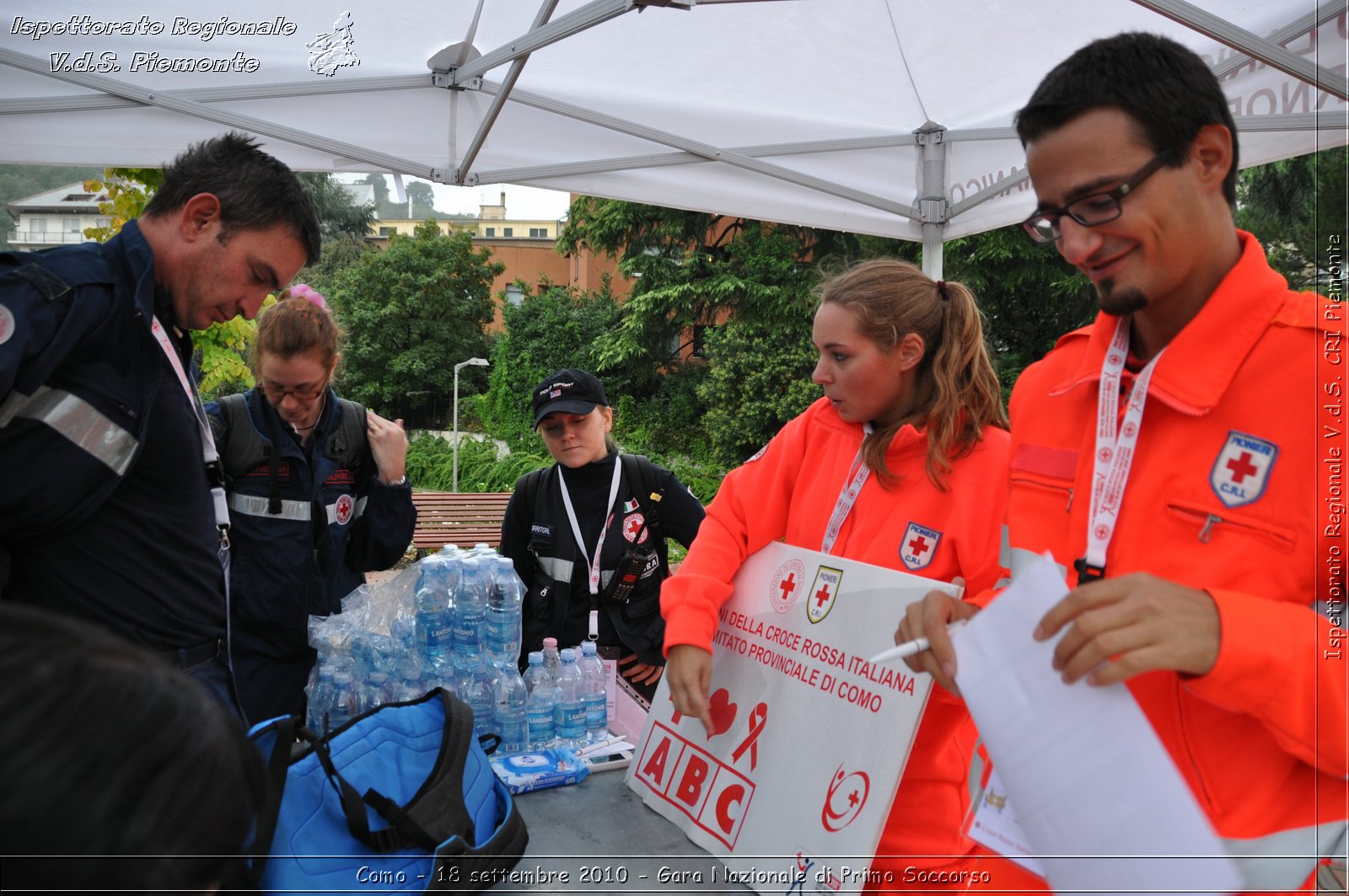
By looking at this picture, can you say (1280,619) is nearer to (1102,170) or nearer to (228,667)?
(1102,170)

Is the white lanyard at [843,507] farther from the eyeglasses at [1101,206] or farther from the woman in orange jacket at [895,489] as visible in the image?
→ the eyeglasses at [1101,206]

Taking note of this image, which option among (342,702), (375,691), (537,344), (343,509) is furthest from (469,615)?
(537,344)

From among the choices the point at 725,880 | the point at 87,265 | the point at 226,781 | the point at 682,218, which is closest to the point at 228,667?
the point at 87,265

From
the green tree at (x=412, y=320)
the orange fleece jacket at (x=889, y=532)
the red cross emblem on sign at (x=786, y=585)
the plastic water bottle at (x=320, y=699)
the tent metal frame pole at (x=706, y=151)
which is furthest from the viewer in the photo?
the green tree at (x=412, y=320)

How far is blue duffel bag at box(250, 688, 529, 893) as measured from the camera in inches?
68.2

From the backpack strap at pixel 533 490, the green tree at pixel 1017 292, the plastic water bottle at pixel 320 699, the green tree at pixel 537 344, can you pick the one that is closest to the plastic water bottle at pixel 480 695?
the plastic water bottle at pixel 320 699

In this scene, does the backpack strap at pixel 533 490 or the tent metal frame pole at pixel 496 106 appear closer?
the tent metal frame pole at pixel 496 106

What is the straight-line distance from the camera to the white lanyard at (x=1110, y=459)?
4.20 feet

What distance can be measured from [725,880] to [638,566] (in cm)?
185

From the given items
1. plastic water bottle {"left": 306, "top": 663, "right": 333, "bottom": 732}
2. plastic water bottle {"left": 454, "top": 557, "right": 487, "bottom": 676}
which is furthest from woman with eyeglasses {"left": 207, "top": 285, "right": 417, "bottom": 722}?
plastic water bottle {"left": 454, "top": 557, "right": 487, "bottom": 676}

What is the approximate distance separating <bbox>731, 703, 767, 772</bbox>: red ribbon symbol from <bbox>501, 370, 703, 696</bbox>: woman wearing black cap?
163 cm

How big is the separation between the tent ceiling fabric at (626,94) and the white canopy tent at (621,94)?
10 millimetres

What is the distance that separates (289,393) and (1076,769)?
2.77m

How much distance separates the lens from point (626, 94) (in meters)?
4.48
